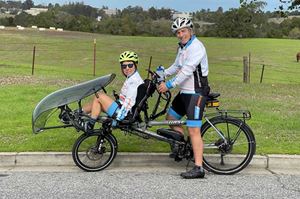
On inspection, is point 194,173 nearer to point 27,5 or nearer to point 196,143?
point 196,143

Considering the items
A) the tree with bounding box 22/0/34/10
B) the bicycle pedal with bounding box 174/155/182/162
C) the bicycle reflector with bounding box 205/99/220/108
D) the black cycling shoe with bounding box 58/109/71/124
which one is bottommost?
the bicycle pedal with bounding box 174/155/182/162

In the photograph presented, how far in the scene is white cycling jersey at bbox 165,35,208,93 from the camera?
6.04 m

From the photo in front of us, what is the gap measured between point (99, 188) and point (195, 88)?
173 centimetres

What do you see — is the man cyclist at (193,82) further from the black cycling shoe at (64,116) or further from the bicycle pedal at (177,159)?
the black cycling shoe at (64,116)

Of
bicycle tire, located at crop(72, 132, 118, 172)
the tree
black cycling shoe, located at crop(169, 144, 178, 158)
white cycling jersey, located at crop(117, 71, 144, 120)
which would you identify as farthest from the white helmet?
the tree

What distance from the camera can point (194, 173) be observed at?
6180 millimetres

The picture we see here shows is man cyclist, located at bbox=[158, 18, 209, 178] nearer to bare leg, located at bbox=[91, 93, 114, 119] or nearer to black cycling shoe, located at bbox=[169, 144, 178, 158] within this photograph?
black cycling shoe, located at bbox=[169, 144, 178, 158]

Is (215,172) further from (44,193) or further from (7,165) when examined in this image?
(7,165)

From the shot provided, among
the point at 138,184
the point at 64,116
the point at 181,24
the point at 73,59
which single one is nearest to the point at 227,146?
the point at 138,184

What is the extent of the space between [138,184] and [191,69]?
1.55m

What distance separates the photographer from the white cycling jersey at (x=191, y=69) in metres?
6.04

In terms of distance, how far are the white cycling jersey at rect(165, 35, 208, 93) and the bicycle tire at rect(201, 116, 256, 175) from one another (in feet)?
2.00

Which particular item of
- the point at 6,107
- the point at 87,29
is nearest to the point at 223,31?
the point at 87,29

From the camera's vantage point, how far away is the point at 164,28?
79625 millimetres
